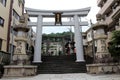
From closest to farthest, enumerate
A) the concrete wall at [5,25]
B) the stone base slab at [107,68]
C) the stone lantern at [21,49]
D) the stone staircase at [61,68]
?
the stone base slab at [107,68] → the stone lantern at [21,49] → the stone staircase at [61,68] → the concrete wall at [5,25]

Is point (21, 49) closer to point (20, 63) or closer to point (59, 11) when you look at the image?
point (20, 63)

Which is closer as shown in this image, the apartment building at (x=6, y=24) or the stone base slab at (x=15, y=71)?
the stone base slab at (x=15, y=71)

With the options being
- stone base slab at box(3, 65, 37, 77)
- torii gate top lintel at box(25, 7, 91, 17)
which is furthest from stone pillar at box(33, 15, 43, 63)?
stone base slab at box(3, 65, 37, 77)

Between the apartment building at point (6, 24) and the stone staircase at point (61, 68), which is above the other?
the apartment building at point (6, 24)

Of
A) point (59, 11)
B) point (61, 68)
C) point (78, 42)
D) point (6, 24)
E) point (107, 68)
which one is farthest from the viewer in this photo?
point (6, 24)

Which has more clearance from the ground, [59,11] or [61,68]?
[59,11]

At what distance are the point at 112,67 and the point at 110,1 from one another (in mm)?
14340

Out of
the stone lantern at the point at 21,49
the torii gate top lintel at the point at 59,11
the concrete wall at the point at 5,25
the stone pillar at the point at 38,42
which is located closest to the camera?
the stone lantern at the point at 21,49

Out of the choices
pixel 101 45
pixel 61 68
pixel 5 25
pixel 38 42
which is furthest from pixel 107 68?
pixel 5 25

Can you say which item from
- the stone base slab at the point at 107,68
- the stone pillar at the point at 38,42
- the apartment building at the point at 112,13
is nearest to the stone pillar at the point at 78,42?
the apartment building at the point at 112,13

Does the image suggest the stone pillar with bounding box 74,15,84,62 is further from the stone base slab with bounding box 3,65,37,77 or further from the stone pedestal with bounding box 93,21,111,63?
the stone base slab with bounding box 3,65,37,77

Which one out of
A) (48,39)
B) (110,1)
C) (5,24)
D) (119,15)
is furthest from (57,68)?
(48,39)

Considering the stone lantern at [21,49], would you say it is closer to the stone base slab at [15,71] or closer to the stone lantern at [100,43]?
the stone base slab at [15,71]

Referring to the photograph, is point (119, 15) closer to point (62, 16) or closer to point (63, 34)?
point (62, 16)
